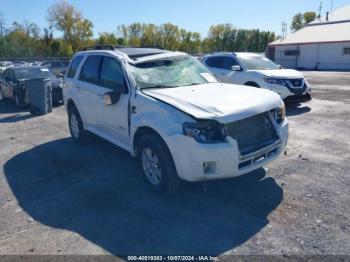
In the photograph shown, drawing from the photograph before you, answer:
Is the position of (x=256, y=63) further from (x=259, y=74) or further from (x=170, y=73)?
(x=170, y=73)

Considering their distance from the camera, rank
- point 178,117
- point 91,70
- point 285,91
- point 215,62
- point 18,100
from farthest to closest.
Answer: point 18,100 < point 215,62 < point 285,91 < point 91,70 < point 178,117

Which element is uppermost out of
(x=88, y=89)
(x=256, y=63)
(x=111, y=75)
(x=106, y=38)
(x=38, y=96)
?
(x=106, y=38)

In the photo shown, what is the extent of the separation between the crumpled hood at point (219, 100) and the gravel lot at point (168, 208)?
110 cm

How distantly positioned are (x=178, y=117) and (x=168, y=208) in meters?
1.15

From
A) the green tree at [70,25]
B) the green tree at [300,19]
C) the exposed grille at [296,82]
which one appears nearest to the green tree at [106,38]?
the green tree at [70,25]

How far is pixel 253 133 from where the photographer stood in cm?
406

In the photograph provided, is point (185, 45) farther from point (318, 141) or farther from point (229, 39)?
point (318, 141)

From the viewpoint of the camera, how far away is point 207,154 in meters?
3.64

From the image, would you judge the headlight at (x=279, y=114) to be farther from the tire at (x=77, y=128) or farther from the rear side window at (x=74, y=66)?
the rear side window at (x=74, y=66)

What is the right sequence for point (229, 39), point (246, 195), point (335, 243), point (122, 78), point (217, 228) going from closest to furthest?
1. point (335, 243)
2. point (217, 228)
3. point (246, 195)
4. point (122, 78)
5. point (229, 39)

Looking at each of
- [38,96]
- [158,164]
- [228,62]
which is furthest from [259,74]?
[38,96]

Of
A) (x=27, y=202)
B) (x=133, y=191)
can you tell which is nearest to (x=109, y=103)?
(x=133, y=191)

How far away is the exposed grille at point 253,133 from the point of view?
3.87 metres

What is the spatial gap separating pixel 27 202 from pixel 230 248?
9.18ft
